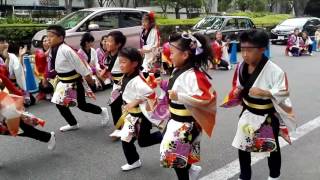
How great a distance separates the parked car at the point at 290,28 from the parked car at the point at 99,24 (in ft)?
35.1

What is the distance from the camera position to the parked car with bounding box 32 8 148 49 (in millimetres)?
11327

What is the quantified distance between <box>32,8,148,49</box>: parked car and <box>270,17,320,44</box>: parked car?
10686 mm

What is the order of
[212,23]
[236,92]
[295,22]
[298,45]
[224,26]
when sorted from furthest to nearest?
[295,22], [212,23], [224,26], [298,45], [236,92]

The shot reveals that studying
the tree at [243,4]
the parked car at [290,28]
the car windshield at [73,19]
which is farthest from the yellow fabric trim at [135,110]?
the tree at [243,4]

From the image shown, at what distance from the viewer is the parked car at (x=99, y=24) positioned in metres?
11.3

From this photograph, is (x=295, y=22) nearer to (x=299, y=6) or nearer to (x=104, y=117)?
(x=299, y=6)

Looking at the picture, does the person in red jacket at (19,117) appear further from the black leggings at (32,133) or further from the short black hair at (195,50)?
the short black hair at (195,50)

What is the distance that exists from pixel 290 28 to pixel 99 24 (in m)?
12.6

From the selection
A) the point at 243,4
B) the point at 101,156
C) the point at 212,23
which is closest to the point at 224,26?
the point at 212,23

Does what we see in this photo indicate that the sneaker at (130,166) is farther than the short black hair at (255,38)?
Yes

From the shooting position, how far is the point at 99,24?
12031 millimetres

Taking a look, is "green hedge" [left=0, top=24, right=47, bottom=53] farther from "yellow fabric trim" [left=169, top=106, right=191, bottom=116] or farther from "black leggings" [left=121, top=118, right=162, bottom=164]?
"yellow fabric trim" [left=169, top=106, right=191, bottom=116]

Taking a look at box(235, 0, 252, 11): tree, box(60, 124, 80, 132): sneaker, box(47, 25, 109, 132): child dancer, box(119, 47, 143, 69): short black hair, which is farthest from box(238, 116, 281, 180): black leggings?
box(235, 0, 252, 11): tree

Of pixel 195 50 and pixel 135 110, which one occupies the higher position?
pixel 195 50
